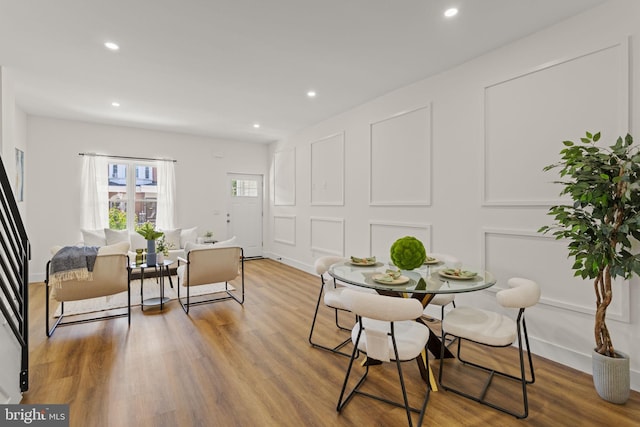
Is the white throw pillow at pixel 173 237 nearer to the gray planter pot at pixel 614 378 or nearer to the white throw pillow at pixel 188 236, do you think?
the white throw pillow at pixel 188 236

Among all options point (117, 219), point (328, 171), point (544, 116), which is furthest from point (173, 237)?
point (544, 116)

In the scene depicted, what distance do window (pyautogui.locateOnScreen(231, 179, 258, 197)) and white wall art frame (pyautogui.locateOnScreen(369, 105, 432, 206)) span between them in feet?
12.8

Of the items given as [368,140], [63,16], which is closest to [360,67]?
[368,140]

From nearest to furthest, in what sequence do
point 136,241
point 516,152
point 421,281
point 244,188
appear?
1. point 421,281
2. point 516,152
3. point 136,241
4. point 244,188

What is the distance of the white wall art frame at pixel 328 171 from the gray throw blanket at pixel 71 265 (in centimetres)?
340

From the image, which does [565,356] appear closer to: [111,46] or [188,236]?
[111,46]

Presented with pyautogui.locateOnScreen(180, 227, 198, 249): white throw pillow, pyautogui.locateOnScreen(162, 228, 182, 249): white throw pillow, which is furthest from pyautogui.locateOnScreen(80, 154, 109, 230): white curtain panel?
pyautogui.locateOnScreen(180, 227, 198, 249): white throw pillow

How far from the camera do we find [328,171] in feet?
17.9

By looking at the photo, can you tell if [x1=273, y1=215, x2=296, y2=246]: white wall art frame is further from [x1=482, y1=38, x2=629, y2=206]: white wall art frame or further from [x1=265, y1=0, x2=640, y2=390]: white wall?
[x1=482, y1=38, x2=629, y2=206]: white wall art frame

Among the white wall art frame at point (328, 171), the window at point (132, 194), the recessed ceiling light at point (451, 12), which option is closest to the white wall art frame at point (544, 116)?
the recessed ceiling light at point (451, 12)

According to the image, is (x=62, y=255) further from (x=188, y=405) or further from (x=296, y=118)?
(x=296, y=118)

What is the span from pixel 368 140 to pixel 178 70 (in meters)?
2.59

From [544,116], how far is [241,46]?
2.82m

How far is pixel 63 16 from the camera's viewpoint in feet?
8.39
